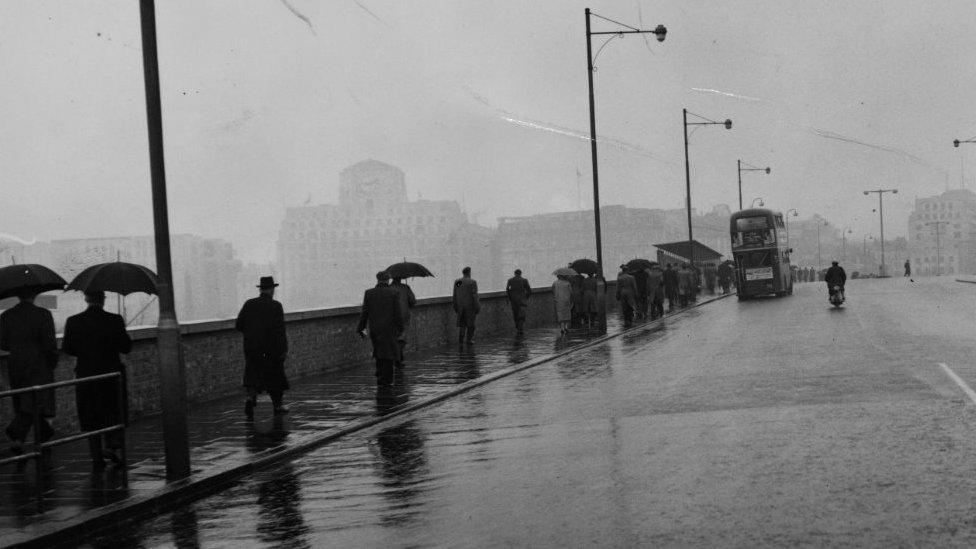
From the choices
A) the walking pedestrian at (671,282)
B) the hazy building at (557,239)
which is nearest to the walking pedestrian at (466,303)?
the walking pedestrian at (671,282)

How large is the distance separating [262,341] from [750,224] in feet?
125

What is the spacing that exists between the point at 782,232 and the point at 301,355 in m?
36.9

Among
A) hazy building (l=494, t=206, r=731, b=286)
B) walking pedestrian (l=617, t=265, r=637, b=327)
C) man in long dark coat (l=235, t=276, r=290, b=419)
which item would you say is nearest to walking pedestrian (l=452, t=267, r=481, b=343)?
walking pedestrian (l=617, t=265, r=637, b=327)

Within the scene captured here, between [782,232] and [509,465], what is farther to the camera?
[782,232]

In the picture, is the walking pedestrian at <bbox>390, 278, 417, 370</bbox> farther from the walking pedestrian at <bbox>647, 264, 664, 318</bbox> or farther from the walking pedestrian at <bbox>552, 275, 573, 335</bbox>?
the walking pedestrian at <bbox>647, 264, 664, 318</bbox>

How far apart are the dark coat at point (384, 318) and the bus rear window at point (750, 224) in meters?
34.8

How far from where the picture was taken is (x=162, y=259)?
9195 millimetres

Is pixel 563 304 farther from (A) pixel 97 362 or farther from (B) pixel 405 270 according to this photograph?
(A) pixel 97 362

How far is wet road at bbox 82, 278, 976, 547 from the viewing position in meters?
6.30

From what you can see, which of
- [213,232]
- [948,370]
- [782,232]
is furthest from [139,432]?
[213,232]

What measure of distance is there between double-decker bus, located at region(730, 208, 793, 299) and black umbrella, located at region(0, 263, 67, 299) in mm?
40587

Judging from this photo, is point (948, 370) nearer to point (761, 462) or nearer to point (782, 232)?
point (761, 462)

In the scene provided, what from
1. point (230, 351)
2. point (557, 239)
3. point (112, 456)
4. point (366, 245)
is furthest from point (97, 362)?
point (366, 245)

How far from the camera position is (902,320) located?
27.4 meters
